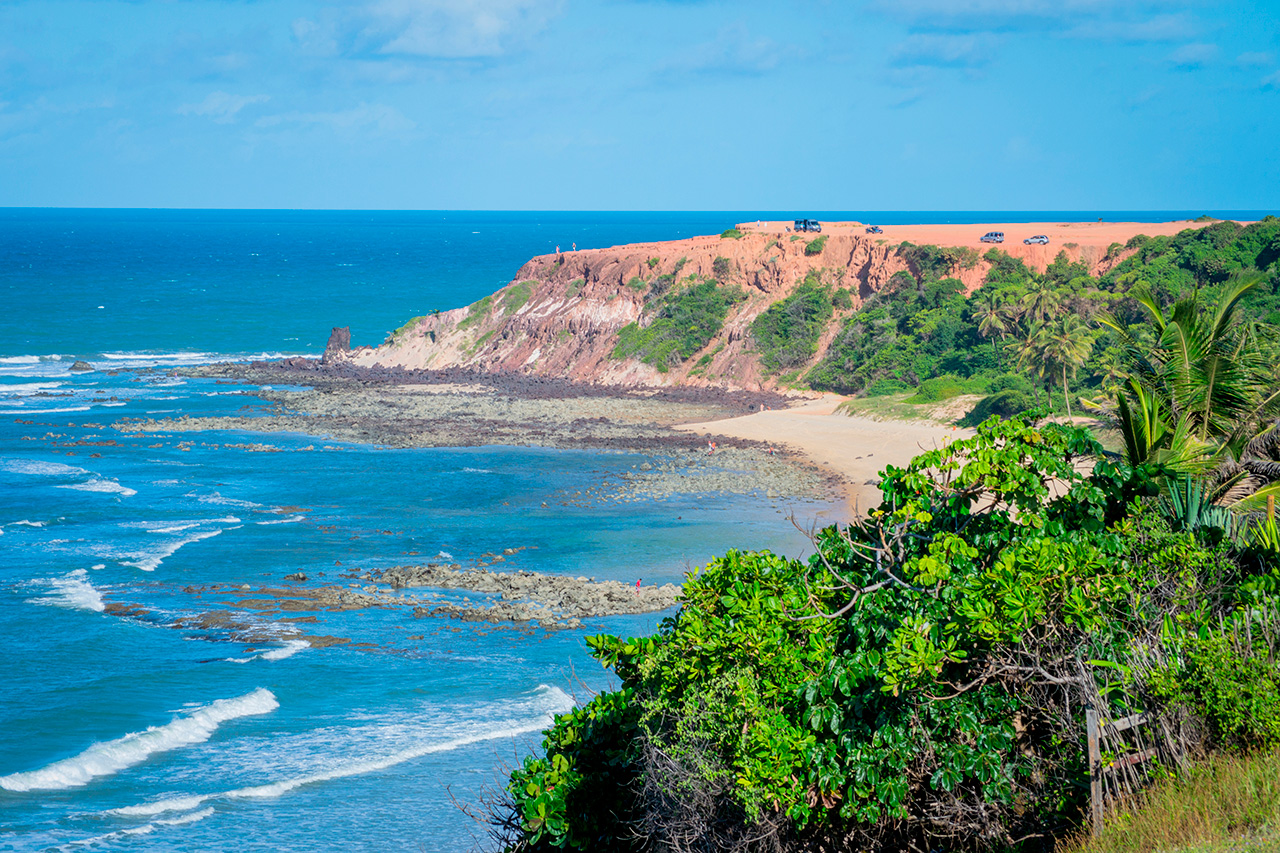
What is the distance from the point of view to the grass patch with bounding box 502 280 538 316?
8850 centimetres

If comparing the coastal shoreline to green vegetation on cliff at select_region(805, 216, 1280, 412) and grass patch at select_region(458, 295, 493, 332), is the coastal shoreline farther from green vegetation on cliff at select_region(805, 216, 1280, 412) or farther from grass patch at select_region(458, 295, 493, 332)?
grass patch at select_region(458, 295, 493, 332)

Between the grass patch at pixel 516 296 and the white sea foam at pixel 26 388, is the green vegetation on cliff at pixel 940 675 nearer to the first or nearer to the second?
the white sea foam at pixel 26 388

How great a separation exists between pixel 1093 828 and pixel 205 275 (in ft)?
553

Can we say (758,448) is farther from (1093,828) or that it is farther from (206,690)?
(1093,828)

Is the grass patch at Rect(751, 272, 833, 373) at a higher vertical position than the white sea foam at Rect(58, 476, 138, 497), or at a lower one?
higher

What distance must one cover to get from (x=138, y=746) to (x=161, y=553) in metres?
15.1

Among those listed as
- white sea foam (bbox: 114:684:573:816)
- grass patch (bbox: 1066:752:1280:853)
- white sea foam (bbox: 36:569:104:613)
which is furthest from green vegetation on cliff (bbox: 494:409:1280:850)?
white sea foam (bbox: 36:569:104:613)

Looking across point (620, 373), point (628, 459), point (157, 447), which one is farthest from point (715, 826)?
point (620, 373)

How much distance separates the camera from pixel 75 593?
34.0 metres

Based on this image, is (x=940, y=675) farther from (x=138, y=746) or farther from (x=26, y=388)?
(x=26, y=388)

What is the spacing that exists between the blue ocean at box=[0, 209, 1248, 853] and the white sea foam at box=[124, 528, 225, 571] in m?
0.12

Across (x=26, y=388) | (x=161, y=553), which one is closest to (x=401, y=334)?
(x=26, y=388)

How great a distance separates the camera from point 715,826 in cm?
1125

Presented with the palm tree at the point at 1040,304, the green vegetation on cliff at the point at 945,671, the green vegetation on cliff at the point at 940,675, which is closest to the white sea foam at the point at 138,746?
the green vegetation on cliff at the point at 940,675
